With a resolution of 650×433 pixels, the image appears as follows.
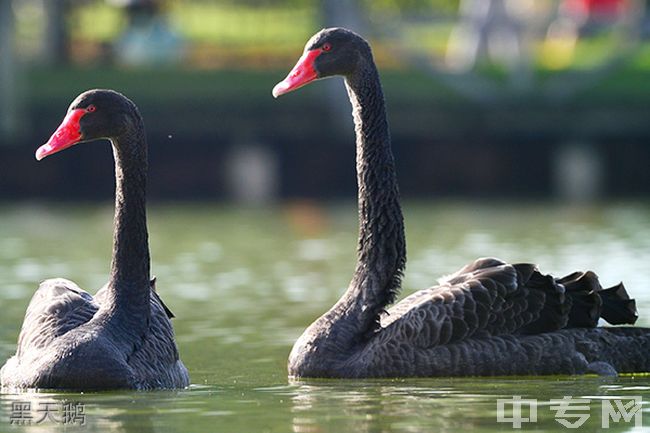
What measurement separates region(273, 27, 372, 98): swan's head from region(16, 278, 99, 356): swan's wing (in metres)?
1.53

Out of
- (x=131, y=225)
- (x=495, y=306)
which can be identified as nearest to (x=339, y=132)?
(x=495, y=306)

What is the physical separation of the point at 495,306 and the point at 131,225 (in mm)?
1922

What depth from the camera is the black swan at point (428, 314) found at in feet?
28.8

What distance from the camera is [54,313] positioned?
335 inches

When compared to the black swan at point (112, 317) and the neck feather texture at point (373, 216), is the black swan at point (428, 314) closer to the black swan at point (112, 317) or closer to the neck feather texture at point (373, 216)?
the neck feather texture at point (373, 216)

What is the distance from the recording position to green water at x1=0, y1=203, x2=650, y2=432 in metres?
7.41

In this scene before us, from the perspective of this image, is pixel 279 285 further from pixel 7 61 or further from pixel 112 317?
pixel 7 61

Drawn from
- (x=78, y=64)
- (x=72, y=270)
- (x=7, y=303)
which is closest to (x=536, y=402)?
(x=7, y=303)

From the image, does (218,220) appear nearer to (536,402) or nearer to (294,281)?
(294,281)

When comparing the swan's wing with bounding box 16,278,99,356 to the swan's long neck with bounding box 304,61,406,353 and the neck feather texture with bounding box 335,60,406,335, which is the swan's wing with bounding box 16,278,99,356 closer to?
the swan's long neck with bounding box 304,61,406,353

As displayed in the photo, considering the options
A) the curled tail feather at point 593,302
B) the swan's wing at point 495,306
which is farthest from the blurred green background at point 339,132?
the swan's wing at point 495,306

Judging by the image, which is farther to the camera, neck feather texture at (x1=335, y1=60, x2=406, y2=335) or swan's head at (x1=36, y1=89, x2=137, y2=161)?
neck feather texture at (x1=335, y1=60, x2=406, y2=335)

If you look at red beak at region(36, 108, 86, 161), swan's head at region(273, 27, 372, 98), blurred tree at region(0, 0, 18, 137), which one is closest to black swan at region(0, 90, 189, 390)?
red beak at region(36, 108, 86, 161)

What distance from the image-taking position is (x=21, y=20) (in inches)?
1610
